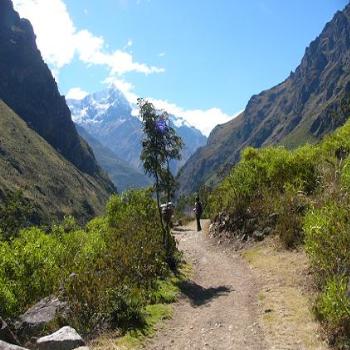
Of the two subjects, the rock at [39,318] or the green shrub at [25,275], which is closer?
the rock at [39,318]

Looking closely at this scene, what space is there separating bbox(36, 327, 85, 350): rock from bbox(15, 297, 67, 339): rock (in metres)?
2.76

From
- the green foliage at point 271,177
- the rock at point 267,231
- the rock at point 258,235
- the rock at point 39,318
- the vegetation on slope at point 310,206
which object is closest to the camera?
the vegetation on slope at point 310,206

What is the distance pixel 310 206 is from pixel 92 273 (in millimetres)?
10540

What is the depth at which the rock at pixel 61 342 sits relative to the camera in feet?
44.3

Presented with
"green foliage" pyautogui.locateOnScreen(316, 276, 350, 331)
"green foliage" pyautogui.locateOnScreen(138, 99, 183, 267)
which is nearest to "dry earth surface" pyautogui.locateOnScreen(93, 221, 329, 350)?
"green foliage" pyautogui.locateOnScreen(316, 276, 350, 331)

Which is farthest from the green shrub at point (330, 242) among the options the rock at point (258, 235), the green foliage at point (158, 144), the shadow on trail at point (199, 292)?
the rock at point (258, 235)

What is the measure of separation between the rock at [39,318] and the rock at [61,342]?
9.04ft

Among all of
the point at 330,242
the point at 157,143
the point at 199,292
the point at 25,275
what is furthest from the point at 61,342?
the point at 157,143

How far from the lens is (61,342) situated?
13523 millimetres

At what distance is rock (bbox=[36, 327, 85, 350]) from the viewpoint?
44.3 ft

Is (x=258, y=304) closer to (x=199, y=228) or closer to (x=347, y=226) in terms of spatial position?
(x=347, y=226)

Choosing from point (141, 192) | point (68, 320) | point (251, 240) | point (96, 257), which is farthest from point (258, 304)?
point (141, 192)

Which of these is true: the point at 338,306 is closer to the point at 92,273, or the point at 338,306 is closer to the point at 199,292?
the point at 199,292

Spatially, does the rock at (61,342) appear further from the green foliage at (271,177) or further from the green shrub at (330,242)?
the green foliage at (271,177)
